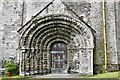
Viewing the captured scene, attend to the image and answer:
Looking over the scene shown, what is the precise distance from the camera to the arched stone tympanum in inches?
674

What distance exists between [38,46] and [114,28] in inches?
207

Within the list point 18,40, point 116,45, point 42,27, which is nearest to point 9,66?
point 18,40

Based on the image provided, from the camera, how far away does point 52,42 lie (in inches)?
714

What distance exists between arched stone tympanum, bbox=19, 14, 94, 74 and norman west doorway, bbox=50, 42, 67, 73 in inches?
10.5

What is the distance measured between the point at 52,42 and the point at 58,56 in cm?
109

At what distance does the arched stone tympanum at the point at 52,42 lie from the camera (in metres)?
17.1

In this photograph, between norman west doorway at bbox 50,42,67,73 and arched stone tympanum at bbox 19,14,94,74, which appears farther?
norman west doorway at bbox 50,42,67,73

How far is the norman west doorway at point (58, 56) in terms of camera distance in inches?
719

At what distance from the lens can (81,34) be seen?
17422mm

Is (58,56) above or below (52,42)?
below

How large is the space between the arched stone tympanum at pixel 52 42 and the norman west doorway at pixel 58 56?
0.87 ft

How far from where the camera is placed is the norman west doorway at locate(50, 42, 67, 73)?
59.9 ft

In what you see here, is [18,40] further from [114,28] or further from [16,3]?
[114,28]

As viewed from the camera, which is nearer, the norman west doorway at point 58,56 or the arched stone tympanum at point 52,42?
the arched stone tympanum at point 52,42
